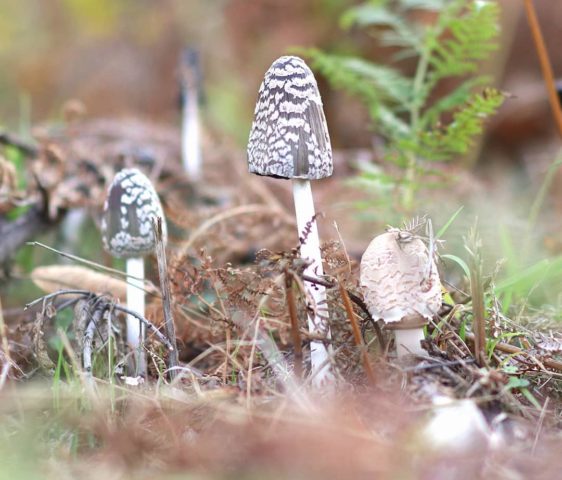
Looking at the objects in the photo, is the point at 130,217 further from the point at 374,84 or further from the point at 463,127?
the point at 374,84

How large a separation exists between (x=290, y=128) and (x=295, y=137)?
0.15 ft

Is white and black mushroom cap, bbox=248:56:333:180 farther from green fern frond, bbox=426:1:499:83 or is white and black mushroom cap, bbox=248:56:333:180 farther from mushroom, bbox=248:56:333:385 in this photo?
green fern frond, bbox=426:1:499:83

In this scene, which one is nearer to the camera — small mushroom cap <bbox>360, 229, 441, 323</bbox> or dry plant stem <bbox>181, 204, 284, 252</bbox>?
small mushroom cap <bbox>360, 229, 441, 323</bbox>

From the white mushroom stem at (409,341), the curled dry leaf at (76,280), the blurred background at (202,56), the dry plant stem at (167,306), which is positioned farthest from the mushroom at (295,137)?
the blurred background at (202,56)

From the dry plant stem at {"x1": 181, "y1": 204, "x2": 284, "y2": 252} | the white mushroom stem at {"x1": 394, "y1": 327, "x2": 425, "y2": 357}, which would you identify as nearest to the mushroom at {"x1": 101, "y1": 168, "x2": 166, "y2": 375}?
the dry plant stem at {"x1": 181, "y1": 204, "x2": 284, "y2": 252}

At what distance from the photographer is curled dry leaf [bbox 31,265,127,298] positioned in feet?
12.1

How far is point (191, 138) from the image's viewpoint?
652 centimetres

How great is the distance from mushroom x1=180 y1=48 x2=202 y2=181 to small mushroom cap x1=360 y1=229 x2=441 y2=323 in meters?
4.25

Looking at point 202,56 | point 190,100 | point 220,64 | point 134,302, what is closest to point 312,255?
point 134,302

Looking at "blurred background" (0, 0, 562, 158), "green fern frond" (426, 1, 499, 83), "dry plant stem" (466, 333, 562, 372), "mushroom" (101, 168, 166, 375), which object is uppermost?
"blurred background" (0, 0, 562, 158)

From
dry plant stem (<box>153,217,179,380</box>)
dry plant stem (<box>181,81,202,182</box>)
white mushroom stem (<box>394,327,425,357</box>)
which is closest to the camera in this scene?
white mushroom stem (<box>394,327,425,357</box>)

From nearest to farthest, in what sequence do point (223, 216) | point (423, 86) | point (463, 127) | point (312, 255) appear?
point (312, 255)
point (463, 127)
point (223, 216)
point (423, 86)

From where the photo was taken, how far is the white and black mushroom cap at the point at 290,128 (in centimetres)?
253

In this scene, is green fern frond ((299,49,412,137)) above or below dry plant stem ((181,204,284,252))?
above
